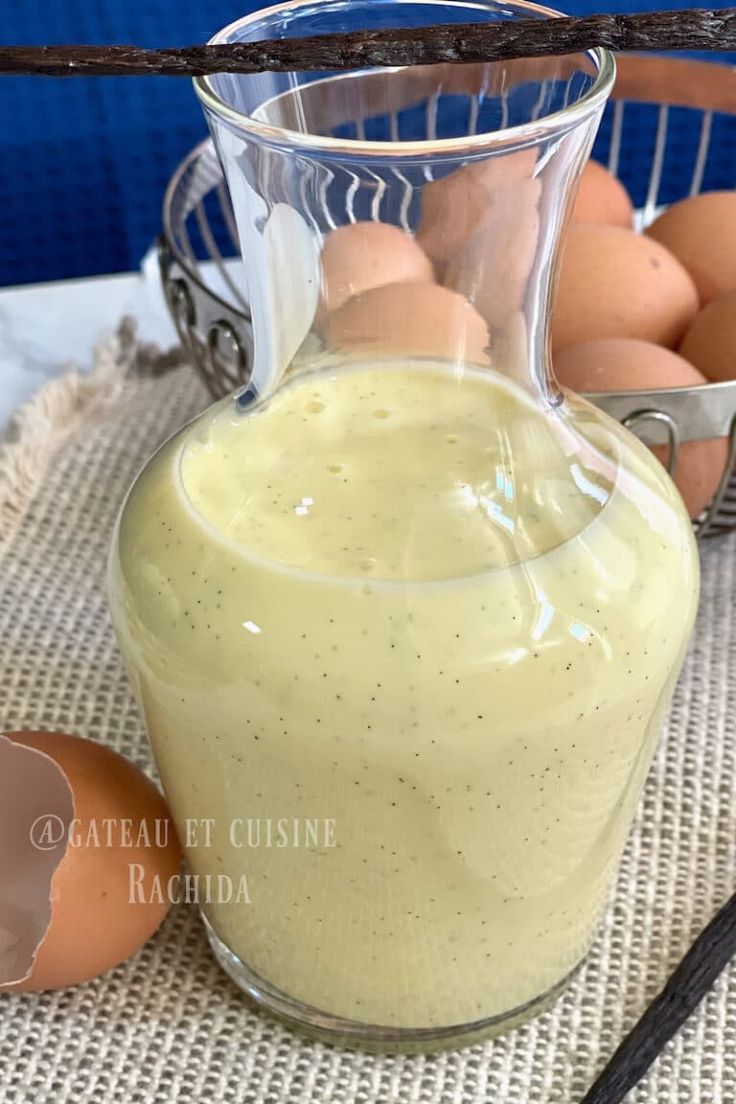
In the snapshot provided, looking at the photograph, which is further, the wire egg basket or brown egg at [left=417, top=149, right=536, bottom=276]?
the wire egg basket

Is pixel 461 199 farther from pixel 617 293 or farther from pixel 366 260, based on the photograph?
pixel 617 293

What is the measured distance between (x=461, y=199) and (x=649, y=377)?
31cm

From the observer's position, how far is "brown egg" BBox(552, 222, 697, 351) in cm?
73

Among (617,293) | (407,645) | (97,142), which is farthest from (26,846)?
(97,142)

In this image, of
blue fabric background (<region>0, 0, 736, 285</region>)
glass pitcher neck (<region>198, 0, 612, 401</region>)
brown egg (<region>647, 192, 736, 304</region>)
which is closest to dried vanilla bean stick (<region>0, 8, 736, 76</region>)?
glass pitcher neck (<region>198, 0, 612, 401</region>)

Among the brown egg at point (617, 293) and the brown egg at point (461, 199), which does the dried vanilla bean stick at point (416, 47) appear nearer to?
the brown egg at point (461, 199)

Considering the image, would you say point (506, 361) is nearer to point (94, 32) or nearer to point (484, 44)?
point (484, 44)

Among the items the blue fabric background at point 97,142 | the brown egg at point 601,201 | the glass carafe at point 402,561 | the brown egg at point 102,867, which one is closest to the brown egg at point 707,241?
the brown egg at point 601,201

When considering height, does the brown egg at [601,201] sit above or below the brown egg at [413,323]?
below

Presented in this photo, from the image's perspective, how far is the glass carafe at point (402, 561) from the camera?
399 mm

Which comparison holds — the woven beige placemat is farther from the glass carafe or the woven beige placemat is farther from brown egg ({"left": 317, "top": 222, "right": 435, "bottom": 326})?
brown egg ({"left": 317, "top": 222, "right": 435, "bottom": 326})

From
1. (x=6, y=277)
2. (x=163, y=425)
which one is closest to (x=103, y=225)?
(x=6, y=277)

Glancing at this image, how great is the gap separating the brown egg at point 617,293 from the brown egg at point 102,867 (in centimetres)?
36

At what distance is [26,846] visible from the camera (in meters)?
0.51
